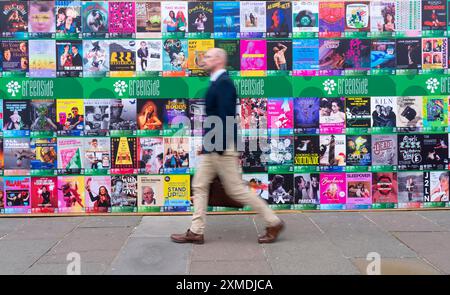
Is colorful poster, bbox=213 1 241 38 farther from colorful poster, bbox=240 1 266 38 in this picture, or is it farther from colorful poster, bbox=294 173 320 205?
colorful poster, bbox=294 173 320 205

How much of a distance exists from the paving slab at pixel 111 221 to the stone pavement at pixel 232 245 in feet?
0.04

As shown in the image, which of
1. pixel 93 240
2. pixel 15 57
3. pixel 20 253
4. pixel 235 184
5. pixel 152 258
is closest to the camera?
pixel 152 258

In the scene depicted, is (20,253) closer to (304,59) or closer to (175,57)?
(175,57)

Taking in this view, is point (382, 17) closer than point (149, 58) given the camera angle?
No

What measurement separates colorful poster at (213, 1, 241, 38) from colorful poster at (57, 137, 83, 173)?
2.29m

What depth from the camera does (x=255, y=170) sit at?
7234 mm

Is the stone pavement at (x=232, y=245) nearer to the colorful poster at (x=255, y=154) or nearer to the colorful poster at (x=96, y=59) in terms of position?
the colorful poster at (x=255, y=154)

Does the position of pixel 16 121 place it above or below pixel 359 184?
above

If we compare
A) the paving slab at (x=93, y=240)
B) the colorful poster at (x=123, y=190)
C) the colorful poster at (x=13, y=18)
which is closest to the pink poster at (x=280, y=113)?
the colorful poster at (x=123, y=190)

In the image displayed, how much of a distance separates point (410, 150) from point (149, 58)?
Answer: 362 centimetres

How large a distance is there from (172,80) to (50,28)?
1703 millimetres

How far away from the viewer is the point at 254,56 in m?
7.16

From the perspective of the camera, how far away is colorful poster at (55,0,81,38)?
23.4 feet

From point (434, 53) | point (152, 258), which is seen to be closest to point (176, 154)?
point (152, 258)
